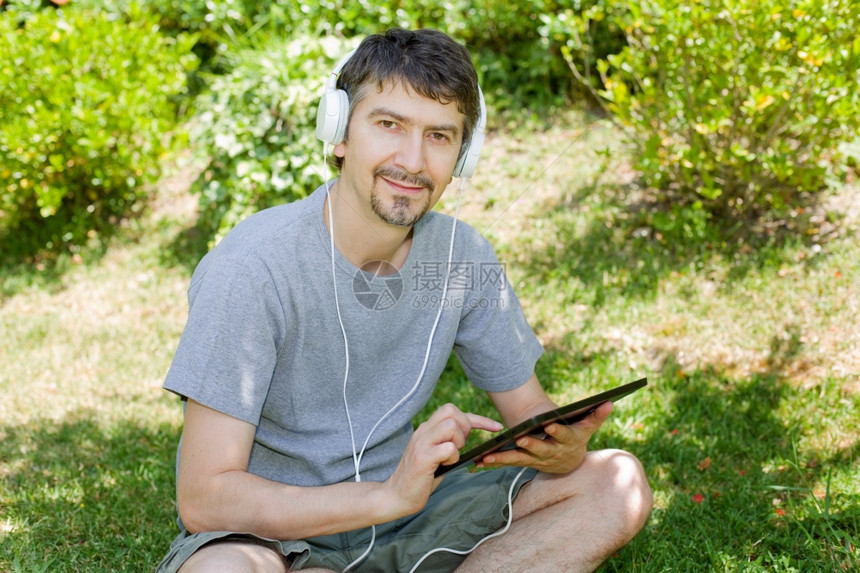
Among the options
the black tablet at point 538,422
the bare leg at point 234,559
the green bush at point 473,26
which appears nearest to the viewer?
the bare leg at point 234,559

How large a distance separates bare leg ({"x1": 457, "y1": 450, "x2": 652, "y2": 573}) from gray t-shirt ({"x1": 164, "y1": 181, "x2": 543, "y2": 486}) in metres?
0.37

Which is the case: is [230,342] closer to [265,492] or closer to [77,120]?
[265,492]

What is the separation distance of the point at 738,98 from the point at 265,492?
11.9 ft

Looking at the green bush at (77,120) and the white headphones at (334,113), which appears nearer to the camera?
the white headphones at (334,113)

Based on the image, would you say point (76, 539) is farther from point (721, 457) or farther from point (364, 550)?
point (721, 457)

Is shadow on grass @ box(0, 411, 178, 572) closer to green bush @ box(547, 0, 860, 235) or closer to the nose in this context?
the nose

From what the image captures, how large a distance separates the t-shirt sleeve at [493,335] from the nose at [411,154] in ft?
1.41

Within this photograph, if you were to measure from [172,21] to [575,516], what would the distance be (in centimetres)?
637

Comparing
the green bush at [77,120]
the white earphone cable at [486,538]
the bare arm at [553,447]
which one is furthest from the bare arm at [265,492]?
the green bush at [77,120]

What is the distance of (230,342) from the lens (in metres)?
2.16

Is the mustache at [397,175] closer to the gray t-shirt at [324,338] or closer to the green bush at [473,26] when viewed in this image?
the gray t-shirt at [324,338]

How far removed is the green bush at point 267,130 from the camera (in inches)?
212

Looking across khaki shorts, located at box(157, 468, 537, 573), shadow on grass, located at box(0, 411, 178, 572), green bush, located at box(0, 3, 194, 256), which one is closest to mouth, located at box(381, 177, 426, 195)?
khaki shorts, located at box(157, 468, 537, 573)

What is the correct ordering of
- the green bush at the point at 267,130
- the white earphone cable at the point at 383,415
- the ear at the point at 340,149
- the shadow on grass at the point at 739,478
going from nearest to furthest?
1. the white earphone cable at the point at 383,415
2. the ear at the point at 340,149
3. the shadow on grass at the point at 739,478
4. the green bush at the point at 267,130
